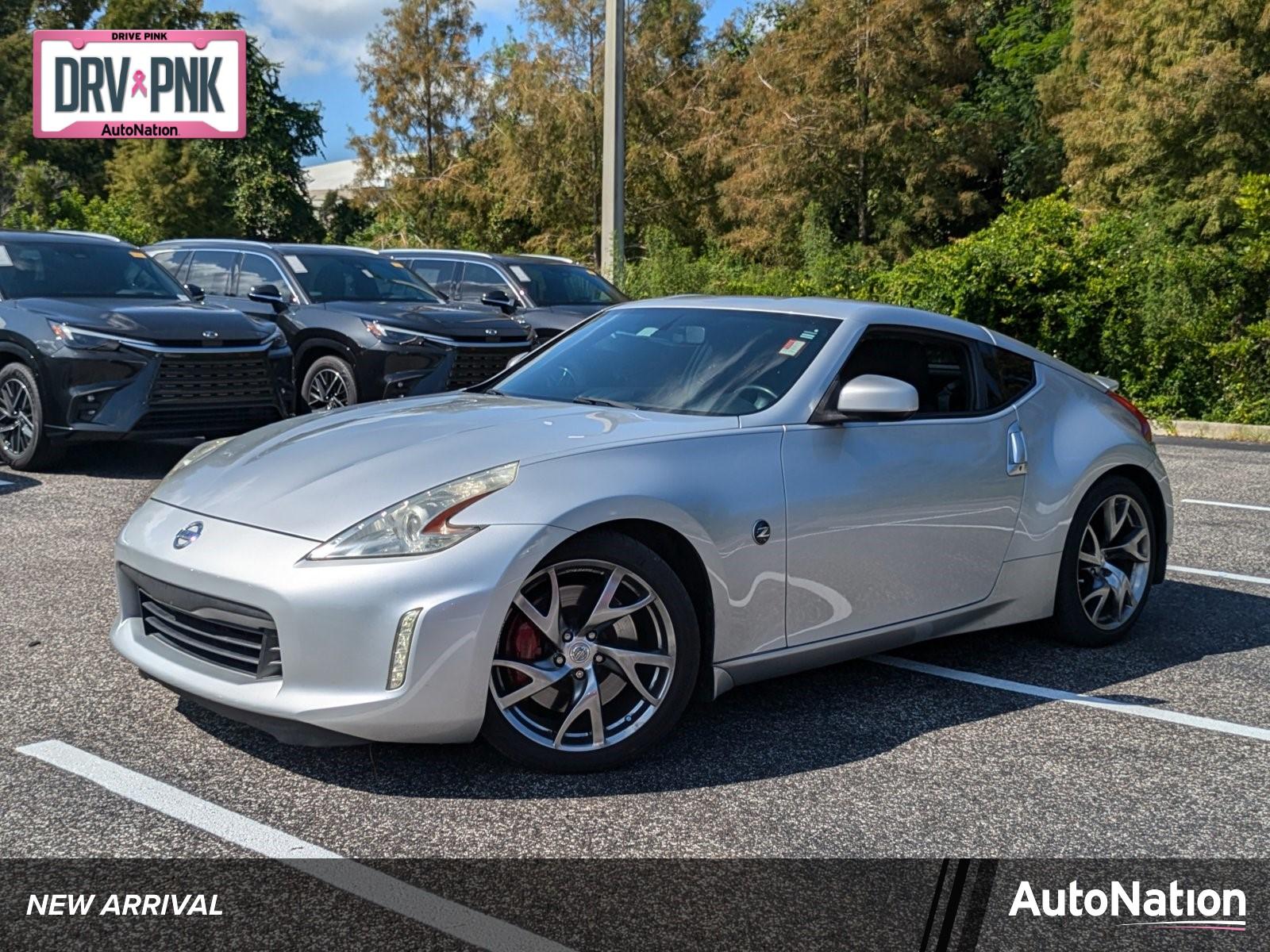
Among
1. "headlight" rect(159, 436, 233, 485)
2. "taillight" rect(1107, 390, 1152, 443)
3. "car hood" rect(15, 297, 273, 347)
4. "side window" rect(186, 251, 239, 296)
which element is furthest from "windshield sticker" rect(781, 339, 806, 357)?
"side window" rect(186, 251, 239, 296)

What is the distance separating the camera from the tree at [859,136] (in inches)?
1511

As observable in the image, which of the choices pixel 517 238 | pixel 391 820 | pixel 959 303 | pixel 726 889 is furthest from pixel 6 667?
pixel 517 238

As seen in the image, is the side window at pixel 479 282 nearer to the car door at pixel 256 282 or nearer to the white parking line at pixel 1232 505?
the car door at pixel 256 282

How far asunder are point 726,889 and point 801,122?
3674 centimetres

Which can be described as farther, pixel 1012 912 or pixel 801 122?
pixel 801 122

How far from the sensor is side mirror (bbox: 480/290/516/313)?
13914 mm

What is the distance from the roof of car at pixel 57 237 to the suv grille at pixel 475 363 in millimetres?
2867

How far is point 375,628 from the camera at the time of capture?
3.82 meters

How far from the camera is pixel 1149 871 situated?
3635 millimetres

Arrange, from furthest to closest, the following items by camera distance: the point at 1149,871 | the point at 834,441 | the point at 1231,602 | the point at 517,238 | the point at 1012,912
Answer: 1. the point at 517,238
2. the point at 1231,602
3. the point at 834,441
4. the point at 1149,871
5. the point at 1012,912

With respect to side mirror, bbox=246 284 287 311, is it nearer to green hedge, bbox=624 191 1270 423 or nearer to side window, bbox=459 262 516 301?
side window, bbox=459 262 516 301

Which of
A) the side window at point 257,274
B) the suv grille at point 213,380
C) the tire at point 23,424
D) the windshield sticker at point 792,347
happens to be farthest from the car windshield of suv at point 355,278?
the windshield sticker at point 792,347

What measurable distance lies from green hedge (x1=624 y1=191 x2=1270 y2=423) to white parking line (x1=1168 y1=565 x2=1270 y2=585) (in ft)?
25.9

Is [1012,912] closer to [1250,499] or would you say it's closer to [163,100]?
[1250,499]
